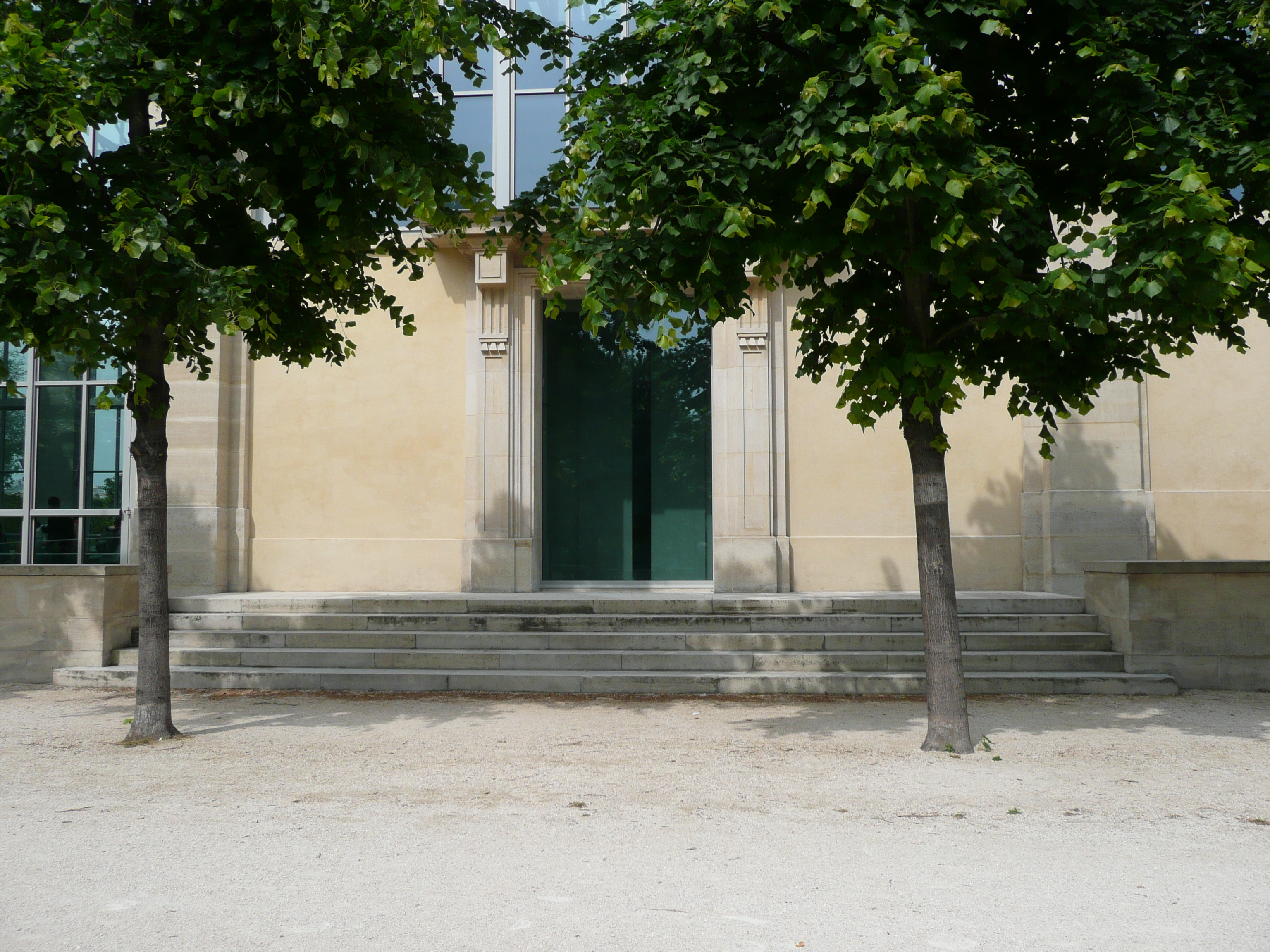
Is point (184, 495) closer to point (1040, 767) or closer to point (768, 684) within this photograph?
point (768, 684)

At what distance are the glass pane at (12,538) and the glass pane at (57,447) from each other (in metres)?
0.36

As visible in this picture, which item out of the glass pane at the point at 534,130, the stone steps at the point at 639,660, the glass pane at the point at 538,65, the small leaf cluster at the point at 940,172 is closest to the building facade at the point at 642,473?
the glass pane at the point at 534,130

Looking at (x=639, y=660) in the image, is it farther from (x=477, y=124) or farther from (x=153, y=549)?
(x=477, y=124)

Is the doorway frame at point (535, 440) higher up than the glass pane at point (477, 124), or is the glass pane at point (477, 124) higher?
the glass pane at point (477, 124)

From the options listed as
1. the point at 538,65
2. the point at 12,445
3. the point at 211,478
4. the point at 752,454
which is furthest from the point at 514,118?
the point at 12,445

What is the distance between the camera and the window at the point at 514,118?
13.8 m

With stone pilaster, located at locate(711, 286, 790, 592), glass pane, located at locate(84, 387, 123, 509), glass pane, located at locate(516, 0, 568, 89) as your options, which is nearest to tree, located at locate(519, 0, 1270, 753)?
stone pilaster, located at locate(711, 286, 790, 592)

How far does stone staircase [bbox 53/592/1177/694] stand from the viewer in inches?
360

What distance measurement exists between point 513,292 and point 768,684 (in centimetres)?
669

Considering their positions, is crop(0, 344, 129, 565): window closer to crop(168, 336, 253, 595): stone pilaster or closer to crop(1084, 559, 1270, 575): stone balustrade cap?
crop(168, 336, 253, 595): stone pilaster

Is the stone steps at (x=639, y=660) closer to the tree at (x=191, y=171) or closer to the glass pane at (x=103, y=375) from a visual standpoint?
the tree at (x=191, y=171)

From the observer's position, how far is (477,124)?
548 inches

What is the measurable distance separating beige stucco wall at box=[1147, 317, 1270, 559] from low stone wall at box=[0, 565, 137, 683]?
12.1m

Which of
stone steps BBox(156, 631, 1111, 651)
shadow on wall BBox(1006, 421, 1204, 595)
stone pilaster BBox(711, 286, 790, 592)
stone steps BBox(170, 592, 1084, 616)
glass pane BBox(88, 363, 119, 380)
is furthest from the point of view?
glass pane BBox(88, 363, 119, 380)
